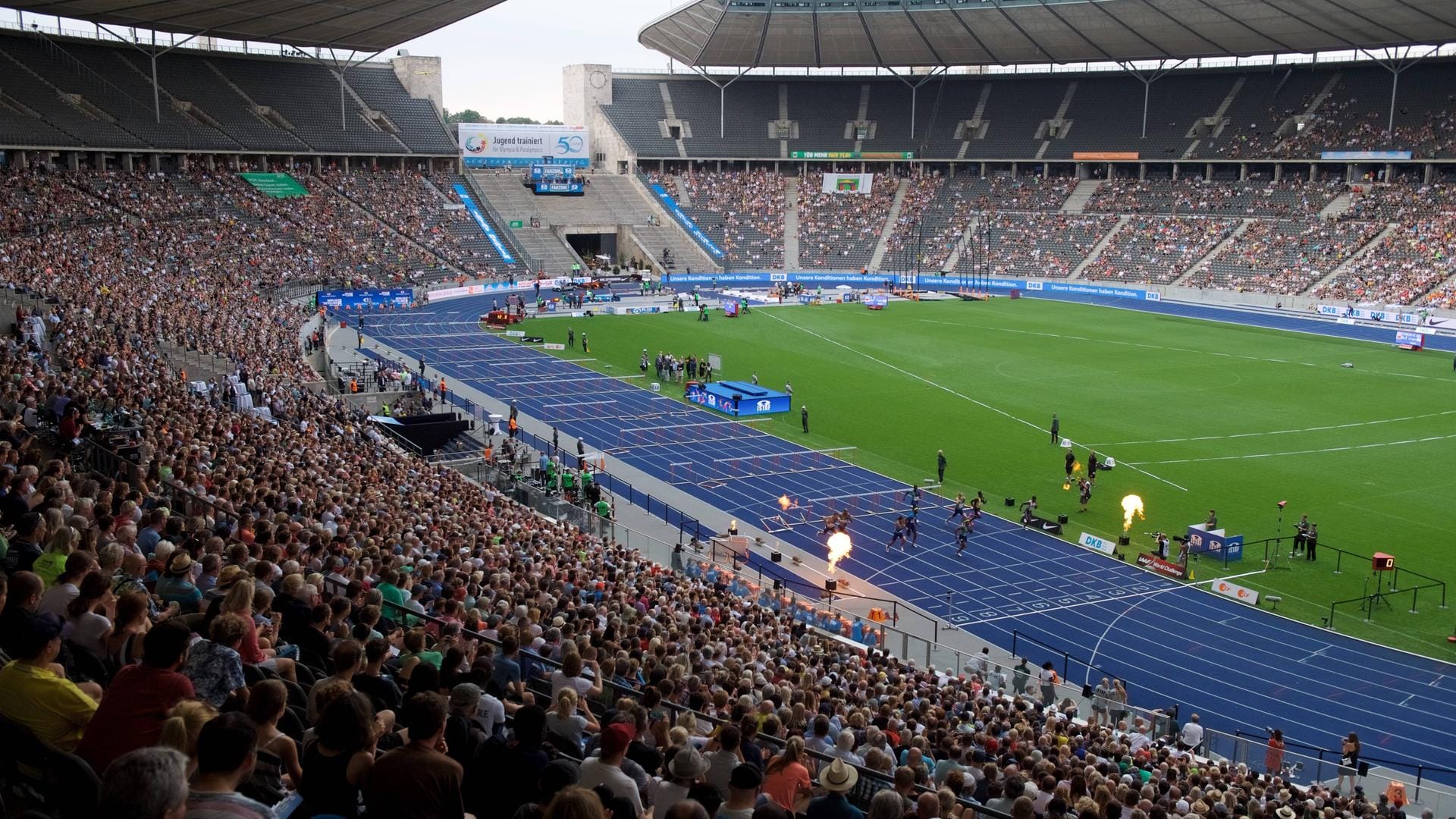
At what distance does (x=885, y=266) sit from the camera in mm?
97688

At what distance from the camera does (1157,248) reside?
86.6m

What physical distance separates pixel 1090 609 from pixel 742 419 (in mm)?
20408

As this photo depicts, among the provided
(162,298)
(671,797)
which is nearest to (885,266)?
(162,298)

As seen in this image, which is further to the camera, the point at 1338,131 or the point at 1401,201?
the point at 1338,131

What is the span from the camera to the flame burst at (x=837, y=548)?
2983 cm

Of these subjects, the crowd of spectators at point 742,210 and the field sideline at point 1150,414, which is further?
the crowd of spectators at point 742,210

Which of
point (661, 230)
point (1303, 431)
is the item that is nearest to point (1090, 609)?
point (1303, 431)

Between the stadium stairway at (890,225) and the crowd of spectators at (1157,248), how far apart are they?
16.8 m

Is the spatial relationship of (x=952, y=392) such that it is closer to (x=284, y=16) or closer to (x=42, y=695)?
(x=284, y=16)

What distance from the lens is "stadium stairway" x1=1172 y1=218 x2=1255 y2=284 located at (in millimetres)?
82625

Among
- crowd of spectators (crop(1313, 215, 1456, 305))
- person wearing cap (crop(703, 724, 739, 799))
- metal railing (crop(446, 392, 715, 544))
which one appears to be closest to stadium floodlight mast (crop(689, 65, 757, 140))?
crowd of spectators (crop(1313, 215, 1456, 305))

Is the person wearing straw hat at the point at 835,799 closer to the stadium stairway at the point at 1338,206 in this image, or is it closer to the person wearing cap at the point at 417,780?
the person wearing cap at the point at 417,780

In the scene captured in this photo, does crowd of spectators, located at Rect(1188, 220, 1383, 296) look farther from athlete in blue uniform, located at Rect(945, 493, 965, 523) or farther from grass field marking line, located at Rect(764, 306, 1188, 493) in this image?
athlete in blue uniform, located at Rect(945, 493, 965, 523)

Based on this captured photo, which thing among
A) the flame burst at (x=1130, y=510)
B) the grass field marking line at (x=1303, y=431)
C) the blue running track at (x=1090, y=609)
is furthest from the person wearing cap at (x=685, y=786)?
the grass field marking line at (x=1303, y=431)
